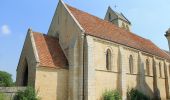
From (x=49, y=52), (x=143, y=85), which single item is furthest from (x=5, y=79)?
(x=143, y=85)

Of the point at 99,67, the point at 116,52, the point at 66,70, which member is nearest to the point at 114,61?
the point at 116,52

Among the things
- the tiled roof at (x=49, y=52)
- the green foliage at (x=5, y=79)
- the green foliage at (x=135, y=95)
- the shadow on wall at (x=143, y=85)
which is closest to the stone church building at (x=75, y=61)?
the tiled roof at (x=49, y=52)

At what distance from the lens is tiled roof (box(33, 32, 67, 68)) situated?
18.5 m

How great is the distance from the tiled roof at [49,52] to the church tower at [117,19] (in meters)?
21.2

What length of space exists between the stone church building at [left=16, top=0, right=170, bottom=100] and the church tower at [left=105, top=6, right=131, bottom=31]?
14879 millimetres

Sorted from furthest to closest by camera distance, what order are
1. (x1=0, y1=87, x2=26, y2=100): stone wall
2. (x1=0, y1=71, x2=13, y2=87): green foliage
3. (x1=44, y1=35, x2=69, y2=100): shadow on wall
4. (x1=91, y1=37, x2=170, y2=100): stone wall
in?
(x1=0, y1=71, x2=13, y2=87): green foliage
(x1=91, y1=37, x2=170, y2=100): stone wall
(x1=44, y1=35, x2=69, y2=100): shadow on wall
(x1=0, y1=87, x2=26, y2=100): stone wall

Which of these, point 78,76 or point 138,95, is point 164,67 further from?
point 78,76

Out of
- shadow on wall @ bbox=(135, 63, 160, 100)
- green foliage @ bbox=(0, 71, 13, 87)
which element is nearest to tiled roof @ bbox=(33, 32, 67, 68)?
shadow on wall @ bbox=(135, 63, 160, 100)

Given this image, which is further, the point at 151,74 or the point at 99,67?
the point at 151,74

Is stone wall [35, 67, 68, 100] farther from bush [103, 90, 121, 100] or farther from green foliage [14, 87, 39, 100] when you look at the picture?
bush [103, 90, 121, 100]

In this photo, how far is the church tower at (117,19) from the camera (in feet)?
132

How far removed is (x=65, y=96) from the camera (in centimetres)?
1877

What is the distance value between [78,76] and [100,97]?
330cm

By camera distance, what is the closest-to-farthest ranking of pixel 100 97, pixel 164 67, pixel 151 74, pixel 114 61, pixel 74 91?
pixel 74 91 < pixel 100 97 < pixel 114 61 < pixel 151 74 < pixel 164 67
